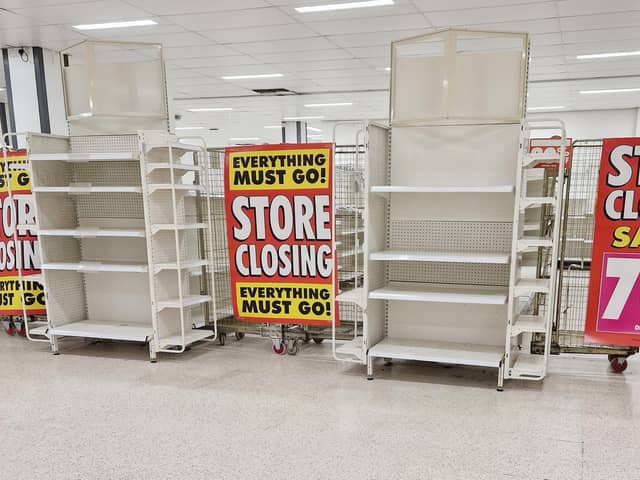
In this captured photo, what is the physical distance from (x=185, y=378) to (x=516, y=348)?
2858 millimetres

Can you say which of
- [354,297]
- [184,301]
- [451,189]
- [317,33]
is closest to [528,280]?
[451,189]

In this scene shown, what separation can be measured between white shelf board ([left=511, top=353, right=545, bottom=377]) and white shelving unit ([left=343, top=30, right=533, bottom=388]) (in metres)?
0.14

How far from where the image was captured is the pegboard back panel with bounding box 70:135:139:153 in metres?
4.72

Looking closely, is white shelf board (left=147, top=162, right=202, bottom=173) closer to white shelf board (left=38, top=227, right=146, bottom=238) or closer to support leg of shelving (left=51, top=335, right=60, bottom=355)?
white shelf board (left=38, top=227, right=146, bottom=238)

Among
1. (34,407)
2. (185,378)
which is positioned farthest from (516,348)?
(34,407)

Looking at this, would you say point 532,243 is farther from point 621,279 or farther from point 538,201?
point 621,279

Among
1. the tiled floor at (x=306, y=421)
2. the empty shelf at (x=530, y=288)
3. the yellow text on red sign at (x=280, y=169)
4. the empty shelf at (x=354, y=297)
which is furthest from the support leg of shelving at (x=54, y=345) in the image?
the empty shelf at (x=530, y=288)

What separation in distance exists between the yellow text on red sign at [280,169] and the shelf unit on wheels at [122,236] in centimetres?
38

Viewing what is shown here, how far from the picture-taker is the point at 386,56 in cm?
787

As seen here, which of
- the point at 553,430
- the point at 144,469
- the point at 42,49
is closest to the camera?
the point at 144,469

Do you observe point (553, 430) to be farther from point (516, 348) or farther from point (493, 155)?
point (493, 155)

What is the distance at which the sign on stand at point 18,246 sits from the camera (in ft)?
16.8

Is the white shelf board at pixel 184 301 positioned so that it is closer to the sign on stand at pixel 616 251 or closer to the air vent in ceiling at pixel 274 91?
the sign on stand at pixel 616 251

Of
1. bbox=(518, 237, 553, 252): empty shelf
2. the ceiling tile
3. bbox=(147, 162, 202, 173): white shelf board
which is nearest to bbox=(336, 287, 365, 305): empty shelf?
bbox=(518, 237, 553, 252): empty shelf
